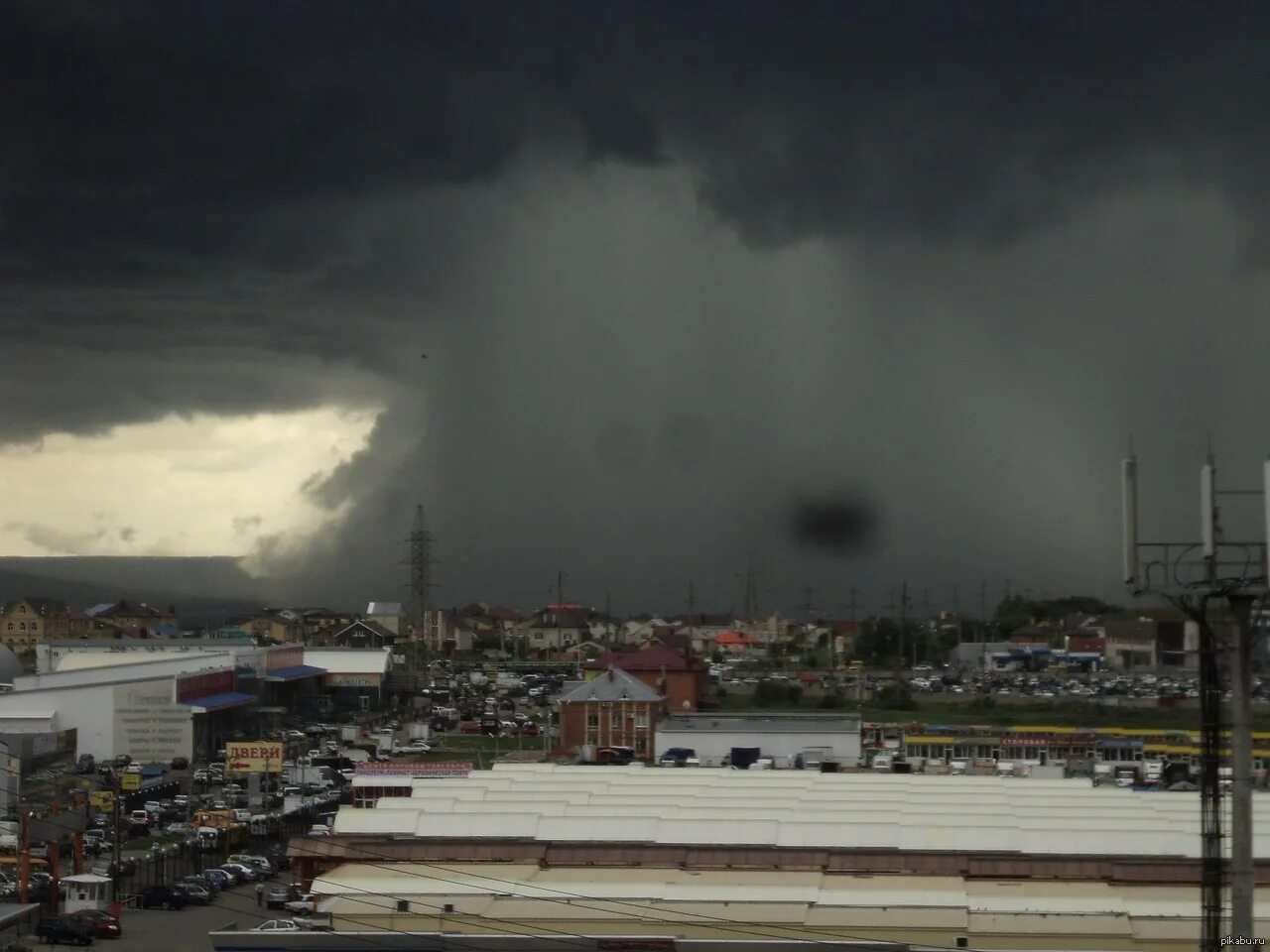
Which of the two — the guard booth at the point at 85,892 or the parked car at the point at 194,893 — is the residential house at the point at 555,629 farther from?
the guard booth at the point at 85,892

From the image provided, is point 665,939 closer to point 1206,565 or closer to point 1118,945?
point 1118,945

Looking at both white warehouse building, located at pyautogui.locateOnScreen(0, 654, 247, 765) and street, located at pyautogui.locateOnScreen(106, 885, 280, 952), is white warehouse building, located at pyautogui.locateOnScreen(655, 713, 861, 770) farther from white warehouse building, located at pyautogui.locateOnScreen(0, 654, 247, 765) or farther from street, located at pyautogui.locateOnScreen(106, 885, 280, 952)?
street, located at pyautogui.locateOnScreen(106, 885, 280, 952)

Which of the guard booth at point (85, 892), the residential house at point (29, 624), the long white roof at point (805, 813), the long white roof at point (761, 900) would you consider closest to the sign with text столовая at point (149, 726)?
the long white roof at point (805, 813)

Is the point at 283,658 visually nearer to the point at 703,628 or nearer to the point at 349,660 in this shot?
the point at 349,660

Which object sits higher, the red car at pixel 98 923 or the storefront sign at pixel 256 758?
the storefront sign at pixel 256 758

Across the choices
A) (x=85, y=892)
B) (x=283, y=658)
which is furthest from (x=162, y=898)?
(x=283, y=658)
